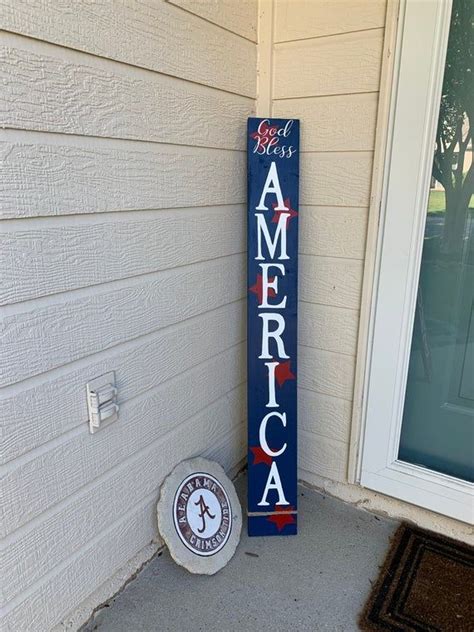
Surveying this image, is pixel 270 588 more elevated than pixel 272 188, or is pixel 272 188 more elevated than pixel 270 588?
pixel 272 188

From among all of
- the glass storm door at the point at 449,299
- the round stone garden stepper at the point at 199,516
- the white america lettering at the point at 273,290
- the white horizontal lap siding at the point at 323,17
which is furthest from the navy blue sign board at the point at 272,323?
the glass storm door at the point at 449,299

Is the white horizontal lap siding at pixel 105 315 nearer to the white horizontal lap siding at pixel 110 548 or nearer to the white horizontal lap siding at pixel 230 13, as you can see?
the white horizontal lap siding at pixel 110 548

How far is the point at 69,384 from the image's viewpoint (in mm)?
1233

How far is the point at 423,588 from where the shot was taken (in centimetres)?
155

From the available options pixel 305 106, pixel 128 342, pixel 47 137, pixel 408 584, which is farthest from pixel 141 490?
pixel 305 106

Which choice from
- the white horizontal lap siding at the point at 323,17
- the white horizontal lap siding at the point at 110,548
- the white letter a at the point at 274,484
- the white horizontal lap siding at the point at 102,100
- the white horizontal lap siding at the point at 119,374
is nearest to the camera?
the white horizontal lap siding at the point at 102,100

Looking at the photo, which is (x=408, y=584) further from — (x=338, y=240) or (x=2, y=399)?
(x=2, y=399)

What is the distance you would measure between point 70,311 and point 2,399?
25cm

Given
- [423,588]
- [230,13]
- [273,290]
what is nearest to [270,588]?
[423,588]

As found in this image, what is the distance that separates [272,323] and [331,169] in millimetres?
561

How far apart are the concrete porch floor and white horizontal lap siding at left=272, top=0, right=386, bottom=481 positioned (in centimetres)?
29

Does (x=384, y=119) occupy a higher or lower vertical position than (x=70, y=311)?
higher

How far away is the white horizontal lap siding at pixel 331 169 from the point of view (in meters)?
1.56

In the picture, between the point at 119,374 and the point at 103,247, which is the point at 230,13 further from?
the point at 119,374
